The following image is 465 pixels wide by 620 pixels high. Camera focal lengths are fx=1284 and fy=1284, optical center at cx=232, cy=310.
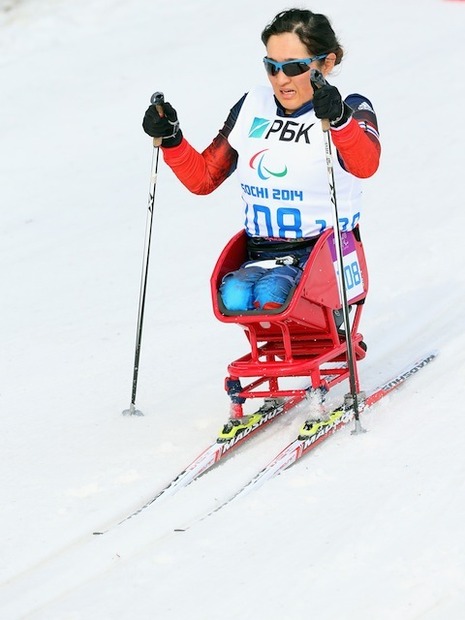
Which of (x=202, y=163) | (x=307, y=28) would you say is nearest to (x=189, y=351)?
(x=202, y=163)

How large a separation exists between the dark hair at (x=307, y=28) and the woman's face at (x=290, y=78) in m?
0.02

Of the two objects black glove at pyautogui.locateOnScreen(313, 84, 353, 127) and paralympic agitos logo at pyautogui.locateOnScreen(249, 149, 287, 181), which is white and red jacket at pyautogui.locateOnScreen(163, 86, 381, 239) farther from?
black glove at pyautogui.locateOnScreen(313, 84, 353, 127)

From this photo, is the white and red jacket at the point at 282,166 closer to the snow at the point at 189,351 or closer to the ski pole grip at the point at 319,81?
A: the ski pole grip at the point at 319,81

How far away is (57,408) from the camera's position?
6.52 meters

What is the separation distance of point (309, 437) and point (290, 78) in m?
1.57

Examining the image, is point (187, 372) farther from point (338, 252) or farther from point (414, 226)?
point (414, 226)

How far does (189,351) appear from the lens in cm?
727

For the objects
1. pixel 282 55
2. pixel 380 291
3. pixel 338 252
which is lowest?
pixel 380 291

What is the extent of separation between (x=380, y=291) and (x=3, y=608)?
4.12m

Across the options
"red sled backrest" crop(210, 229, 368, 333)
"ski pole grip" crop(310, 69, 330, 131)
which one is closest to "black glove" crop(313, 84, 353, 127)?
"ski pole grip" crop(310, 69, 330, 131)

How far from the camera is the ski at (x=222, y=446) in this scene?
527 centimetres

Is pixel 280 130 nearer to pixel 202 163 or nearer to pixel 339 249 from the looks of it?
pixel 202 163

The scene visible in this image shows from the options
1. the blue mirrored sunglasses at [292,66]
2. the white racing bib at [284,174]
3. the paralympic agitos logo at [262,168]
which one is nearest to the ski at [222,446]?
the white racing bib at [284,174]

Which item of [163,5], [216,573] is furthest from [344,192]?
[163,5]
